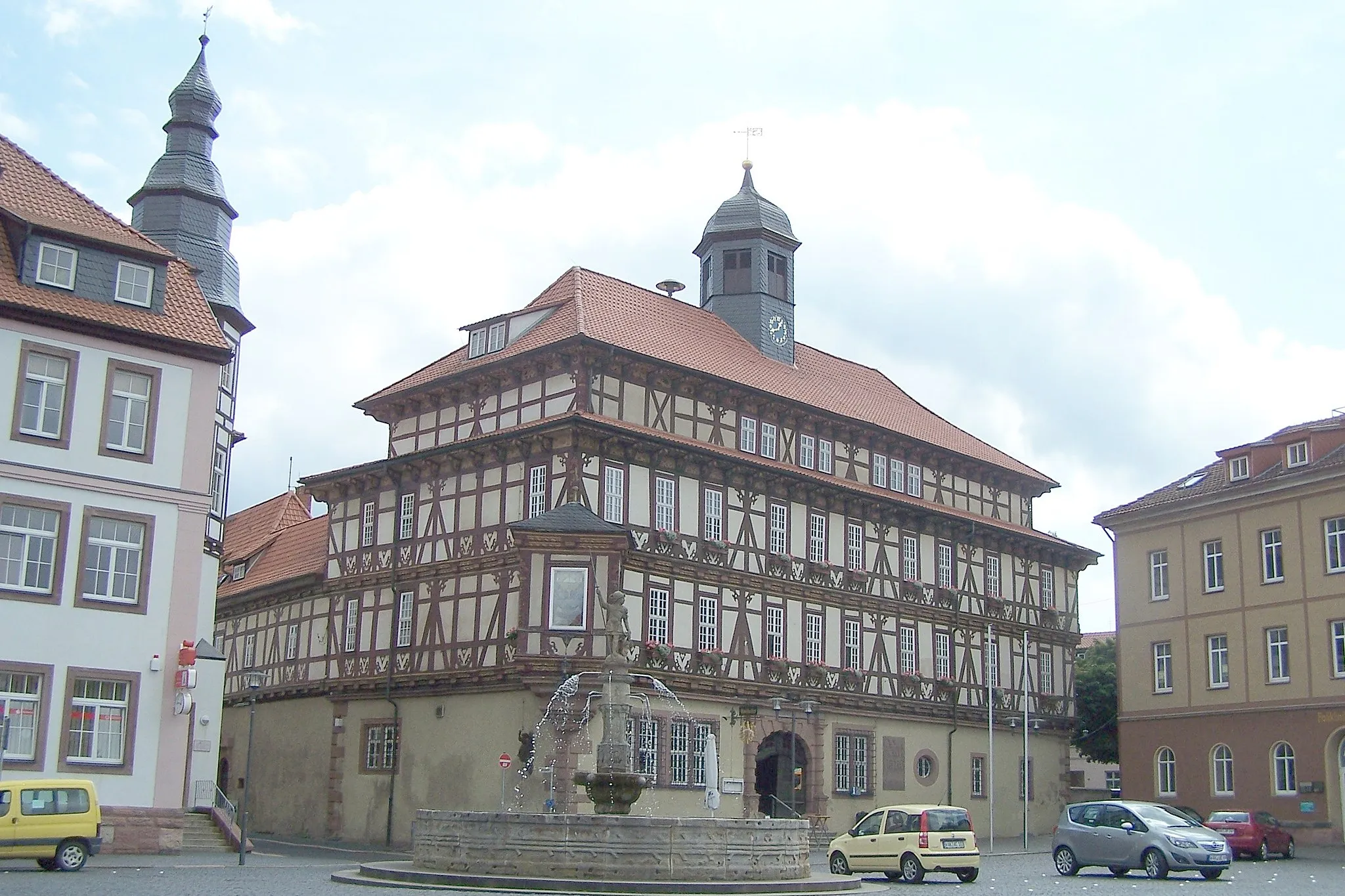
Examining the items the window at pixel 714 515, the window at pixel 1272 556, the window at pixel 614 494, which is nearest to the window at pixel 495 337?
the window at pixel 614 494

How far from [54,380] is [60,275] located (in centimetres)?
239

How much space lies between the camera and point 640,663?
133 ft

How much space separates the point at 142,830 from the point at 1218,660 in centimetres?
3423

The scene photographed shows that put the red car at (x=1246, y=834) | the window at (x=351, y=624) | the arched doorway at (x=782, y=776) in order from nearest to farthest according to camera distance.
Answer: the red car at (x=1246, y=834) < the arched doorway at (x=782, y=776) < the window at (x=351, y=624)

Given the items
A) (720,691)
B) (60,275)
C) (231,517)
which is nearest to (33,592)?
(60,275)

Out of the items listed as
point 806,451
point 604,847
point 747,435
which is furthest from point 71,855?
point 806,451

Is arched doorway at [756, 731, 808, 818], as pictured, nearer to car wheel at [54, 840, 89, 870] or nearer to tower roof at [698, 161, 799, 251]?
tower roof at [698, 161, 799, 251]

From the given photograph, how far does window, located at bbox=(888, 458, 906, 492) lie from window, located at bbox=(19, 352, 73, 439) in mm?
28650

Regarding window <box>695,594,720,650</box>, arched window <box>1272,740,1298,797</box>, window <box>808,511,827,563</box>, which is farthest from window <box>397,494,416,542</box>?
arched window <box>1272,740,1298,797</box>

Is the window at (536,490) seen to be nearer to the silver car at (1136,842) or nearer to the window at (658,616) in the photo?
the window at (658,616)

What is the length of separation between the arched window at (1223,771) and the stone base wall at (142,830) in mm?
32606

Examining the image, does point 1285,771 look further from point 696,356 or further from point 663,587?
point 696,356

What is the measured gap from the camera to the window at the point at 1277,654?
4709cm

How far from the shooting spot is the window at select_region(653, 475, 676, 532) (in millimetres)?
42219
